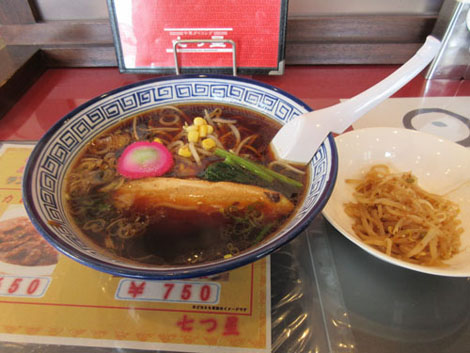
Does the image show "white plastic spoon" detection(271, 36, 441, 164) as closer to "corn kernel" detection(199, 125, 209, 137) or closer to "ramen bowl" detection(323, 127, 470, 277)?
"ramen bowl" detection(323, 127, 470, 277)

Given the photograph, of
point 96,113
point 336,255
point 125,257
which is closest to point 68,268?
point 125,257

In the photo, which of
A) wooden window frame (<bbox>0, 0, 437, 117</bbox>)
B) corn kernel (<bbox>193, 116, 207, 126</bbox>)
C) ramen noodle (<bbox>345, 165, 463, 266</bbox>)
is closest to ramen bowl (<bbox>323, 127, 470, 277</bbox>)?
ramen noodle (<bbox>345, 165, 463, 266</bbox>)

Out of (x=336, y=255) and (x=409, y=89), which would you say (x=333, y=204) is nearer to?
(x=336, y=255)

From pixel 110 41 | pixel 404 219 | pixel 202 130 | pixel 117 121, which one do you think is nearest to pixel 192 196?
pixel 202 130

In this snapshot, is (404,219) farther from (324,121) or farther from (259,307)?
(259,307)

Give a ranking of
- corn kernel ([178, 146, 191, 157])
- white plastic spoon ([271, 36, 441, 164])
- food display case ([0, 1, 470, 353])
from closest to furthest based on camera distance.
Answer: food display case ([0, 1, 470, 353]), white plastic spoon ([271, 36, 441, 164]), corn kernel ([178, 146, 191, 157])

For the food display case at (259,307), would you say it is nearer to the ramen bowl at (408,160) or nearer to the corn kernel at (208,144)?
the ramen bowl at (408,160)
